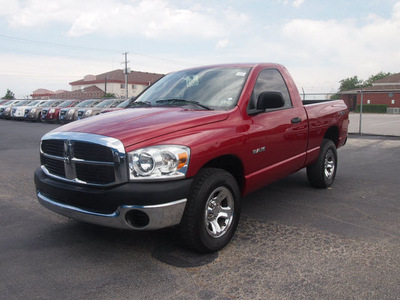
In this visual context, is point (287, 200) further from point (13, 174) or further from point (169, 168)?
point (13, 174)

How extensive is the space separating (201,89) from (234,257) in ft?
6.39

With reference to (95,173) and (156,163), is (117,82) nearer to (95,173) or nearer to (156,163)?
(95,173)

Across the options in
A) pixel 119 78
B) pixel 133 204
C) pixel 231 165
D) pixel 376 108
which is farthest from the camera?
pixel 119 78

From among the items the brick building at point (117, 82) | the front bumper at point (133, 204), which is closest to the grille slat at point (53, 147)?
the front bumper at point (133, 204)

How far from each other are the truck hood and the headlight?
0.12m

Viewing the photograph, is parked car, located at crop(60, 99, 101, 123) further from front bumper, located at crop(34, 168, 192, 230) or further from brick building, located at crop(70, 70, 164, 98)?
brick building, located at crop(70, 70, 164, 98)

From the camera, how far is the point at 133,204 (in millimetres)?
2861

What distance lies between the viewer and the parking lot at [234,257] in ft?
9.06

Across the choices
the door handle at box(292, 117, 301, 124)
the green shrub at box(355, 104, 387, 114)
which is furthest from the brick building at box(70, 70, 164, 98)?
the door handle at box(292, 117, 301, 124)

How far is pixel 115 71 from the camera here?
83.9 m

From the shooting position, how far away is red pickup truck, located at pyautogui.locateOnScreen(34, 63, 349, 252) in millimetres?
2910

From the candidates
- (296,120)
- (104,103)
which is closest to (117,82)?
(104,103)

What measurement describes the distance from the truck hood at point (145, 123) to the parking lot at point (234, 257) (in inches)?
45.7

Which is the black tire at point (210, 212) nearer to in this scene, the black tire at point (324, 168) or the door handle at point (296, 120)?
the door handle at point (296, 120)
